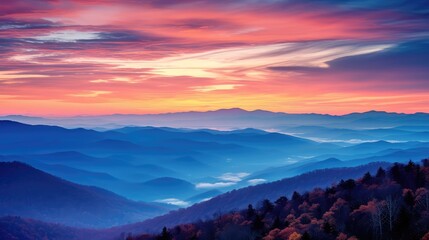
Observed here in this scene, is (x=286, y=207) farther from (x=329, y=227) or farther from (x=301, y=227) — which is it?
(x=329, y=227)

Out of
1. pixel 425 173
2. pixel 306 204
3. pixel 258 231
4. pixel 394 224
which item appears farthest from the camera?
pixel 306 204

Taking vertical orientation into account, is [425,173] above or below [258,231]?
above

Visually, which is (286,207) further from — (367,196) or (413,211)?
(413,211)

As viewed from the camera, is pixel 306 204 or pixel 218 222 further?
pixel 218 222

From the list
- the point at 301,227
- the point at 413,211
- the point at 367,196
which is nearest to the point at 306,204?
the point at 367,196

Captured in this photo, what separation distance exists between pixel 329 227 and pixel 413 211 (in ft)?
45.6

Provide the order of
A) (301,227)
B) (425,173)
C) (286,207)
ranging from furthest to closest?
(286,207) < (425,173) < (301,227)

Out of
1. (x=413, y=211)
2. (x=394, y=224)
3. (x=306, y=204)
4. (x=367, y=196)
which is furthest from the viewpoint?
(x=306, y=204)

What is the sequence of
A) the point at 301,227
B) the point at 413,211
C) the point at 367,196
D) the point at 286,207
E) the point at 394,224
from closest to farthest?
the point at 394,224 → the point at 413,211 → the point at 301,227 → the point at 367,196 → the point at 286,207

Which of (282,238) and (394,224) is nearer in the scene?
(394,224)

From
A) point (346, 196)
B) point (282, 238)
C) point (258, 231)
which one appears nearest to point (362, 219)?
point (282, 238)

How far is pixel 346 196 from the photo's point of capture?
339ft

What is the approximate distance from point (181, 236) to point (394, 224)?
69475mm

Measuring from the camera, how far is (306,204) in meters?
111
